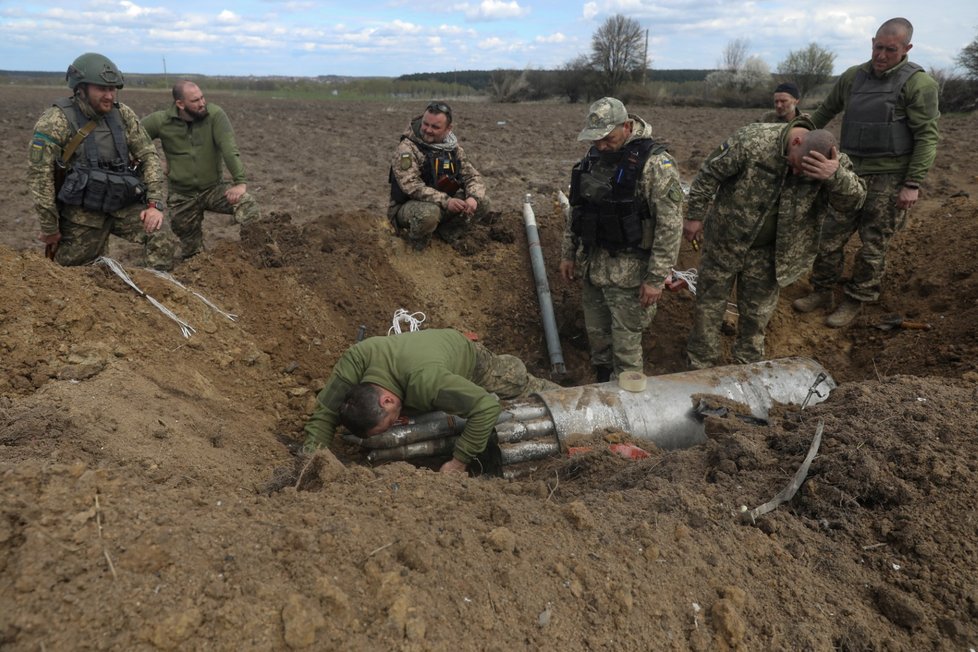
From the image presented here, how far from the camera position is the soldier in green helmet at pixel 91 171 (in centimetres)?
490

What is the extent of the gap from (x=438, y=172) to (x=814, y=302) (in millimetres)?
3769

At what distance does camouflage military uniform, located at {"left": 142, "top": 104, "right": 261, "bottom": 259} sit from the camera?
5973 mm

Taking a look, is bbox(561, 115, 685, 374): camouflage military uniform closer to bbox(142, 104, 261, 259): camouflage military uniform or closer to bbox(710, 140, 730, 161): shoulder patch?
bbox(710, 140, 730, 161): shoulder patch

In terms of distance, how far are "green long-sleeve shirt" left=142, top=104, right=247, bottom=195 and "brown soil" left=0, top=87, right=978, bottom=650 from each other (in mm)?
1255

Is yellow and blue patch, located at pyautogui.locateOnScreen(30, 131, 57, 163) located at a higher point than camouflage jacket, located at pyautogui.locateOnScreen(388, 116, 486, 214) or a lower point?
higher

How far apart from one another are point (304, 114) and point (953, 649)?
22.5 metres

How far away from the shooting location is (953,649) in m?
2.21

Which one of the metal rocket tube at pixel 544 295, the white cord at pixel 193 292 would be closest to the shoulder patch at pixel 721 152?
the metal rocket tube at pixel 544 295

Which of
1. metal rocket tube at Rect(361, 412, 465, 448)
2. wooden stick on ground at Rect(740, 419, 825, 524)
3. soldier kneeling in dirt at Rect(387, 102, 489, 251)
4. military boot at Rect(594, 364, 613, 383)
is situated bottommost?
military boot at Rect(594, 364, 613, 383)

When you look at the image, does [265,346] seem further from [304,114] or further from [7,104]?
[7,104]

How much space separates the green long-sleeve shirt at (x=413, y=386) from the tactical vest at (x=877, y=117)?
388cm

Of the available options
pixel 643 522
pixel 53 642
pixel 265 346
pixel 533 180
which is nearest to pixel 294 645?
pixel 53 642

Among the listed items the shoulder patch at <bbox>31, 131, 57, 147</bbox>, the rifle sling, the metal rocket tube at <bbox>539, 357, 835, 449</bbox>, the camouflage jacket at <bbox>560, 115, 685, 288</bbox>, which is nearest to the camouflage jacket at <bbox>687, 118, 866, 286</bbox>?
the camouflage jacket at <bbox>560, 115, 685, 288</bbox>

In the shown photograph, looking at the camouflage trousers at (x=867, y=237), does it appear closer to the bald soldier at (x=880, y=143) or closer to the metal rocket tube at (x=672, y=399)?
the bald soldier at (x=880, y=143)
